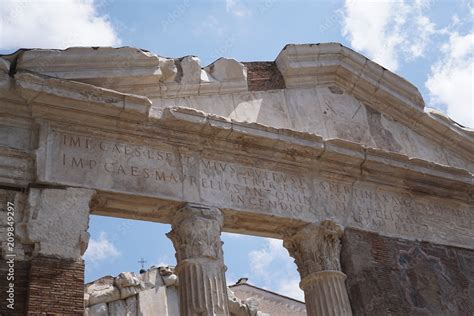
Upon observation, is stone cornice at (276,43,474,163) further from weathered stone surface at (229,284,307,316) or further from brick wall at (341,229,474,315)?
weathered stone surface at (229,284,307,316)

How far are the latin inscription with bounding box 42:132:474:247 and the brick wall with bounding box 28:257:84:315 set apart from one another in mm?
1069

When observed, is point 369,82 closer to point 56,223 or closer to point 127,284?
point 127,284

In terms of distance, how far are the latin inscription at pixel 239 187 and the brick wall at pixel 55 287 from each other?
107cm

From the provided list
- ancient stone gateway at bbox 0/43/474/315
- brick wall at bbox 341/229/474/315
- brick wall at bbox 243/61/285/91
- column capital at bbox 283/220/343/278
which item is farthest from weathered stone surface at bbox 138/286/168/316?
brick wall at bbox 243/61/285/91

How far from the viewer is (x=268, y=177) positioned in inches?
372

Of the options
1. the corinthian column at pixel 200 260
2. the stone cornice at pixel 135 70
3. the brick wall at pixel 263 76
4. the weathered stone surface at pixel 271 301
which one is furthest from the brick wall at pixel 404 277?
the weathered stone surface at pixel 271 301

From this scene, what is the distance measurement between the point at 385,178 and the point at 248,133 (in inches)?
95.2

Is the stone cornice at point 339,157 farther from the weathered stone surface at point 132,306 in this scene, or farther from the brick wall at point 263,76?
the weathered stone surface at point 132,306

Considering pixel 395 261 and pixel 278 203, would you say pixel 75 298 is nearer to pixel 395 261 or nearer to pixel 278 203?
pixel 278 203

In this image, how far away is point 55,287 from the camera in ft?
23.7

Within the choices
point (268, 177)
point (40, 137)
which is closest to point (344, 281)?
point (268, 177)

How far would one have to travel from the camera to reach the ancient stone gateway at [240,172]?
783cm

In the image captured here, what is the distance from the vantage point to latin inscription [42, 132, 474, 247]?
8.27m

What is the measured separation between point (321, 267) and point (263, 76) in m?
3.17
